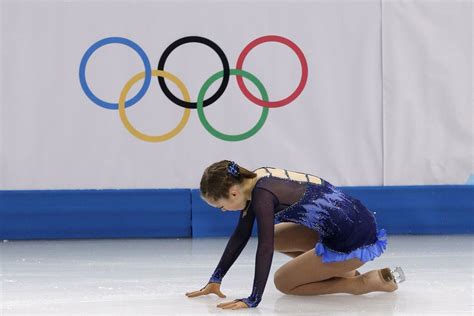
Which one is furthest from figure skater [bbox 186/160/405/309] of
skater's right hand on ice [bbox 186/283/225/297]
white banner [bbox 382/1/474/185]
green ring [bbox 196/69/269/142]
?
white banner [bbox 382/1/474/185]

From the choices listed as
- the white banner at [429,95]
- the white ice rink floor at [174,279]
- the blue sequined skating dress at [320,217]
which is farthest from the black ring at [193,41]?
the blue sequined skating dress at [320,217]

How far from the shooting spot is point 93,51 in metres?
6.98

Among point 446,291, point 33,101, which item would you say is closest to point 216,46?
point 33,101

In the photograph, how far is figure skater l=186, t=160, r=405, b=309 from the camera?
13.2ft

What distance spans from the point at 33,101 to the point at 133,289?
8.65ft

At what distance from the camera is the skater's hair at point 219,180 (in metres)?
4.01

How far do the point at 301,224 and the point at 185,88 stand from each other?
277 centimetres

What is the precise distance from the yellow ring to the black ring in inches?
1.6

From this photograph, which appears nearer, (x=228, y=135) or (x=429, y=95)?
(x=228, y=135)

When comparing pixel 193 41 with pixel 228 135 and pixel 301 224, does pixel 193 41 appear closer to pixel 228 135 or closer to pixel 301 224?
pixel 228 135

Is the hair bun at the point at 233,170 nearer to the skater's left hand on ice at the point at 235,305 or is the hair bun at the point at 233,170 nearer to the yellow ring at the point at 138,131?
the skater's left hand on ice at the point at 235,305

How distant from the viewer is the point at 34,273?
5.32 metres

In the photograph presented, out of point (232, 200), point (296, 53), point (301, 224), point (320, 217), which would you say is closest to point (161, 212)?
point (296, 53)

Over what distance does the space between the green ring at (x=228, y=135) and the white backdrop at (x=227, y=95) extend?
0.04m
